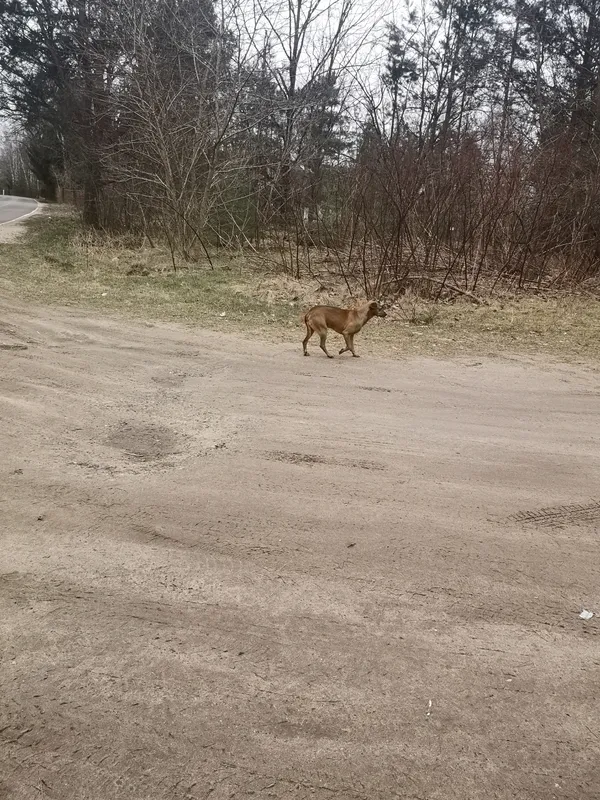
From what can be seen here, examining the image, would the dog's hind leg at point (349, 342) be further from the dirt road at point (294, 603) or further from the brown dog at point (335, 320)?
the dirt road at point (294, 603)

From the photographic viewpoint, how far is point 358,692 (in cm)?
249

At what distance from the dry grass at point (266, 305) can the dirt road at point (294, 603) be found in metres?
4.18

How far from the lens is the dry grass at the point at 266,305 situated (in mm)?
9875

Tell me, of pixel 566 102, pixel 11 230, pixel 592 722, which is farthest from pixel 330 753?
pixel 11 230

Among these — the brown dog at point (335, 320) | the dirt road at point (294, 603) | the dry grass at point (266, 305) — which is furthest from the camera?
the dry grass at point (266, 305)

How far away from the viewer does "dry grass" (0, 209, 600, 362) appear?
32.4ft

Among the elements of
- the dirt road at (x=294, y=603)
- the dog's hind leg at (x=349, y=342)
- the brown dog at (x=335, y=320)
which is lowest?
the dirt road at (x=294, y=603)

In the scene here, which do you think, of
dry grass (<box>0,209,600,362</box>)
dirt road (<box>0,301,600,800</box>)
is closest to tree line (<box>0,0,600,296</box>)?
dry grass (<box>0,209,600,362</box>)

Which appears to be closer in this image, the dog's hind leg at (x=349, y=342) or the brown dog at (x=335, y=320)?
the brown dog at (x=335, y=320)

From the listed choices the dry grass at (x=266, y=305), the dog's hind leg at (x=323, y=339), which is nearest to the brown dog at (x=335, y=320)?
the dog's hind leg at (x=323, y=339)

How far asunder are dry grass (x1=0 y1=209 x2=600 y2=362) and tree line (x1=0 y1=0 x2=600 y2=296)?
50.7 inches

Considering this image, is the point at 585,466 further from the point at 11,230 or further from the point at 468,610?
the point at 11,230

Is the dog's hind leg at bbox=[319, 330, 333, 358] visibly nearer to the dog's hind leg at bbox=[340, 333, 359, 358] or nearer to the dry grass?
the dog's hind leg at bbox=[340, 333, 359, 358]

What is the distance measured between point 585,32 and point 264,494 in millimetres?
27559
